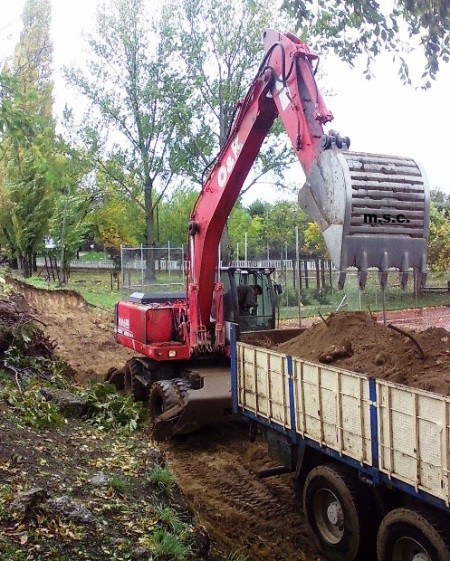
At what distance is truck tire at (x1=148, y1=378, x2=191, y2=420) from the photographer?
8.81m

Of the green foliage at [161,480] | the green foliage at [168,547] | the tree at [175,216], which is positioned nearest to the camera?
the green foliage at [168,547]

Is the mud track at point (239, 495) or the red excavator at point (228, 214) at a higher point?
the red excavator at point (228, 214)

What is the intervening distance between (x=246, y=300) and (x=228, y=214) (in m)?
1.55

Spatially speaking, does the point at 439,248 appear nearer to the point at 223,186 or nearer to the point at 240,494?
the point at 223,186

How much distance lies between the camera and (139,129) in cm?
2891

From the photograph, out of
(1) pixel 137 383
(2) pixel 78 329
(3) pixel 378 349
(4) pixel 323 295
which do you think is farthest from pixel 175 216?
(3) pixel 378 349

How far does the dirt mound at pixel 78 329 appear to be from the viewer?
641 inches

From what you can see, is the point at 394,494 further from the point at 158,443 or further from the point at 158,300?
the point at 158,300

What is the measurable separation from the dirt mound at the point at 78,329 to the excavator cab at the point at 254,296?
484cm

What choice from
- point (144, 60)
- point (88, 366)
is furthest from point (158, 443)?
point (144, 60)

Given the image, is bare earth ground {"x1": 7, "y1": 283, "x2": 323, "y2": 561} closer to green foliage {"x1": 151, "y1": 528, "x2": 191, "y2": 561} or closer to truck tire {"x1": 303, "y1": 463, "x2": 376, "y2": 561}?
truck tire {"x1": 303, "y1": 463, "x2": 376, "y2": 561}

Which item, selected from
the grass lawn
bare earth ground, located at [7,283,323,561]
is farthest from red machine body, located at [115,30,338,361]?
the grass lawn

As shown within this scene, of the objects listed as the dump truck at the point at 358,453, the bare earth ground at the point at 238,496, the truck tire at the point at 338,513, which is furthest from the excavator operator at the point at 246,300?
the truck tire at the point at 338,513

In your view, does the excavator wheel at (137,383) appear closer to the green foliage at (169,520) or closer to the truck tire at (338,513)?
the truck tire at (338,513)
